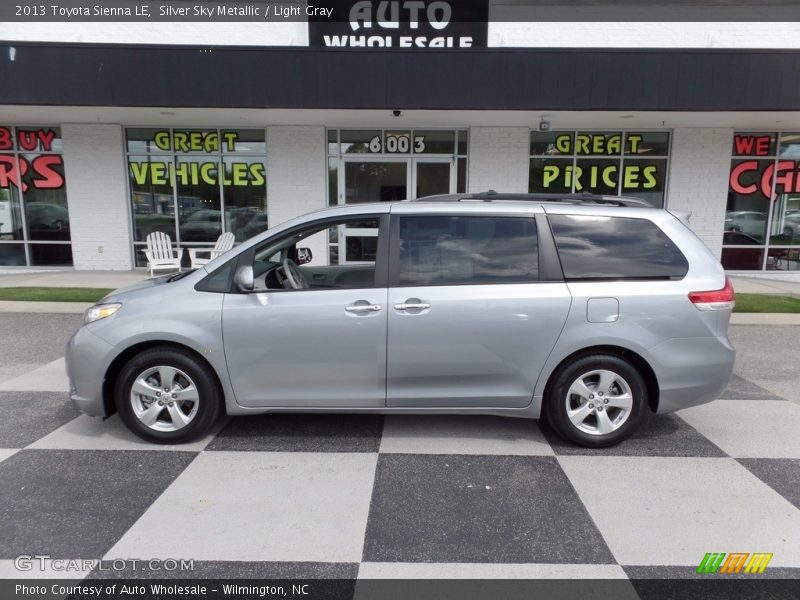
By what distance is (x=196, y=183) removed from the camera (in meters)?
12.8

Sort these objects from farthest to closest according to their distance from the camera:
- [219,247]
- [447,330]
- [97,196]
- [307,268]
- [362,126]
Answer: [97,196] → [362,126] → [219,247] → [307,268] → [447,330]

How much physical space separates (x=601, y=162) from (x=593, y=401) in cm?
1009

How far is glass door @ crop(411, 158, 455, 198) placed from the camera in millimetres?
12438

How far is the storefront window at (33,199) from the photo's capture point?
1257 centimetres

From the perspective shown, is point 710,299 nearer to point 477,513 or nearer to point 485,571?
point 477,513

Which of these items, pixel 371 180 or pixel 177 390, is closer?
pixel 177 390

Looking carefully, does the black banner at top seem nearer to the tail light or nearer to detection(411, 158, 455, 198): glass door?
detection(411, 158, 455, 198): glass door

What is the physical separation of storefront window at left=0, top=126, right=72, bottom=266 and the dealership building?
0.13 ft

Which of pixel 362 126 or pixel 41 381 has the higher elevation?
pixel 362 126

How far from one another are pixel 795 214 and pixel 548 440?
12.5 m

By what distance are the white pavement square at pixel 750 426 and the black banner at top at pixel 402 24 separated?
851 centimetres

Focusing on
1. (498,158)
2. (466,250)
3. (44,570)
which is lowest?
(44,570)

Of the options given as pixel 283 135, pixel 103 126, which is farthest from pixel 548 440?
pixel 103 126

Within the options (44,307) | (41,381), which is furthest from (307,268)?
(44,307)
